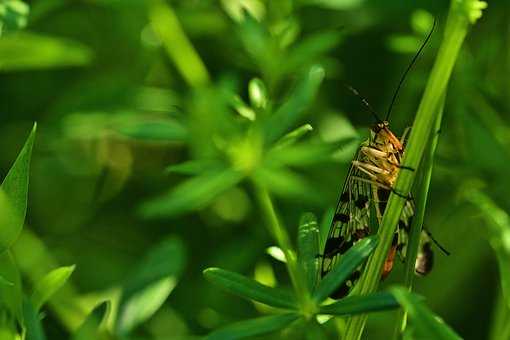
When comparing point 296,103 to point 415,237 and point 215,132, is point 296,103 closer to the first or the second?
point 415,237

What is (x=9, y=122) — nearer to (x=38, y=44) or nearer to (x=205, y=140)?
(x=38, y=44)

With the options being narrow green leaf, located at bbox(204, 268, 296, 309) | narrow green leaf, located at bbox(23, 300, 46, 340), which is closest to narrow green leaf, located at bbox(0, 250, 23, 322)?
narrow green leaf, located at bbox(23, 300, 46, 340)

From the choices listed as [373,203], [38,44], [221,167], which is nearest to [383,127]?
[373,203]

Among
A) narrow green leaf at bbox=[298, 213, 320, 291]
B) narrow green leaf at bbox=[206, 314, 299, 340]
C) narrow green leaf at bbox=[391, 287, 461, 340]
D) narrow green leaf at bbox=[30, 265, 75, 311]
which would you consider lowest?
narrow green leaf at bbox=[30, 265, 75, 311]

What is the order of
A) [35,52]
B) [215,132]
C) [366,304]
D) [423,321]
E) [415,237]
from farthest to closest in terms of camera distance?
[35,52] → [215,132] → [415,237] → [366,304] → [423,321]

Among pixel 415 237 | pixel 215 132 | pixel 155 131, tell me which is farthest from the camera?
pixel 215 132

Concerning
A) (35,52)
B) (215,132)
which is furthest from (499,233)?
(35,52)

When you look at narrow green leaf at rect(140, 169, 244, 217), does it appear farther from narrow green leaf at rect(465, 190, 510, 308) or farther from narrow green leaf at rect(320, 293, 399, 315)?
narrow green leaf at rect(320, 293, 399, 315)
